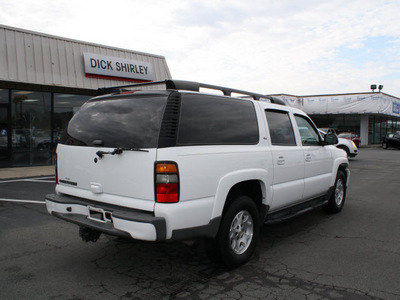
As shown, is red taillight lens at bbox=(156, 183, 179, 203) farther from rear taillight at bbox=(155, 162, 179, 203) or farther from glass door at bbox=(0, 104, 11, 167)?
glass door at bbox=(0, 104, 11, 167)

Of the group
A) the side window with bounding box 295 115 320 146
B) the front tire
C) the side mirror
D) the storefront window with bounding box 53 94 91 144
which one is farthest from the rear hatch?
the storefront window with bounding box 53 94 91 144

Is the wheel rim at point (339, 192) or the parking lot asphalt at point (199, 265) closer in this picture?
the parking lot asphalt at point (199, 265)

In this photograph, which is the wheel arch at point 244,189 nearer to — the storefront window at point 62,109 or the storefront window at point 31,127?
the storefront window at point 31,127

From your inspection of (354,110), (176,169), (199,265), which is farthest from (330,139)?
(354,110)

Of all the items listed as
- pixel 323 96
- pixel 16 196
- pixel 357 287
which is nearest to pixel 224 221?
pixel 357 287

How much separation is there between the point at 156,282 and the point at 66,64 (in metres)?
11.8

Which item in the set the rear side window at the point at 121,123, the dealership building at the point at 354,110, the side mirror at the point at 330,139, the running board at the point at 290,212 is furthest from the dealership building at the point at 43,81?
the dealership building at the point at 354,110

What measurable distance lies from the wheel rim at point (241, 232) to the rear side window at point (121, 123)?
1.39m

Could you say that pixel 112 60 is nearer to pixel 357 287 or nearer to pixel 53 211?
pixel 53 211

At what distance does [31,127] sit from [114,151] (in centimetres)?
1210

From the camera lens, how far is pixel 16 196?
7.97m

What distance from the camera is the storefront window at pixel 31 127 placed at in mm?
13602

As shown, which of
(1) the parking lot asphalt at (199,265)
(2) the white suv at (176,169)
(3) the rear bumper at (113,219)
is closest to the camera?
(3) the rear bumper at (113,219)

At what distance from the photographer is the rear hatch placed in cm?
337
